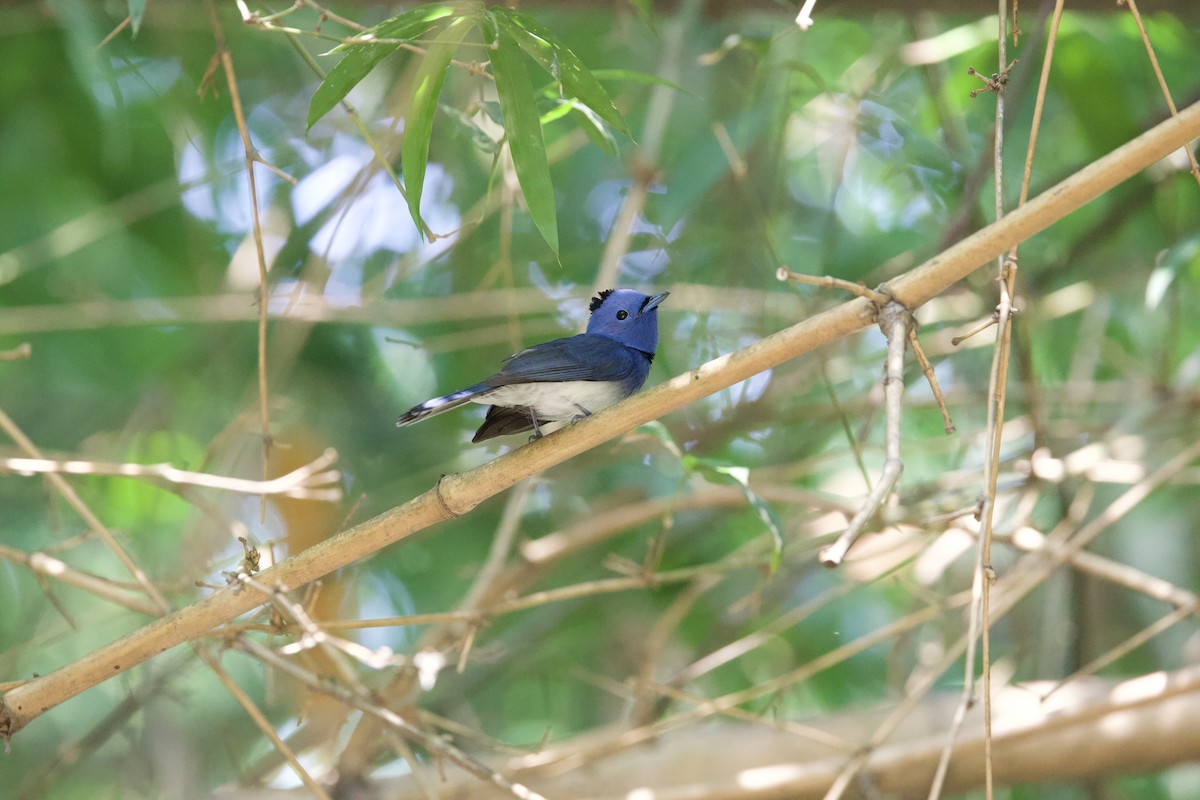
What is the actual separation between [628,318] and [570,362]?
565mm

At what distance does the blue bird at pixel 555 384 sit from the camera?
2.93 meters

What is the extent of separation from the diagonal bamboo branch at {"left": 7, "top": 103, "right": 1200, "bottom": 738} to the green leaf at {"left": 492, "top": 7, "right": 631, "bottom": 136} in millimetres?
586

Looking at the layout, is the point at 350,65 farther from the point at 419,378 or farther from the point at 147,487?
the point at 147,487

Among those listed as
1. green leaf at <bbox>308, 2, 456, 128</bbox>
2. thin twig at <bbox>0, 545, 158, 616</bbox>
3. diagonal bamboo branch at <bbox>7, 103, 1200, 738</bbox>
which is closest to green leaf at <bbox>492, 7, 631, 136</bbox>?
green leaf at <bbox>308, 2, 456, 128</bbox>

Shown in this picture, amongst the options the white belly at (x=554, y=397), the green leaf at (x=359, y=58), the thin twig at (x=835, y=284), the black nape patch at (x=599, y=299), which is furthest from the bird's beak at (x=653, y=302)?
the thin twig at (x=835, y=284)

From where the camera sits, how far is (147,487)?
16.4ft

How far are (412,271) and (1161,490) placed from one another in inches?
133

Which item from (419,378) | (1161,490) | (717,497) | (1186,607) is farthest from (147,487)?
(1161,490)

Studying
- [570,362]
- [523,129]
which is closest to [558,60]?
[523,129]

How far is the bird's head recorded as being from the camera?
357 centimetres

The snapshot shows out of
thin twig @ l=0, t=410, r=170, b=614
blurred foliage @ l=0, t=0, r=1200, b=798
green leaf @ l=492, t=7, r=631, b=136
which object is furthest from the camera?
blurred foliage @ l=0, t=0, r=1200, b=798

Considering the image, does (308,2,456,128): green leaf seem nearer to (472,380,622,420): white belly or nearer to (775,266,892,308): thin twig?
(472,380,622,420): white belly

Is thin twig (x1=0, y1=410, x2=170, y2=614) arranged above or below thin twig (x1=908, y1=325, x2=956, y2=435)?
below

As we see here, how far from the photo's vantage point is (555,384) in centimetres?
304
